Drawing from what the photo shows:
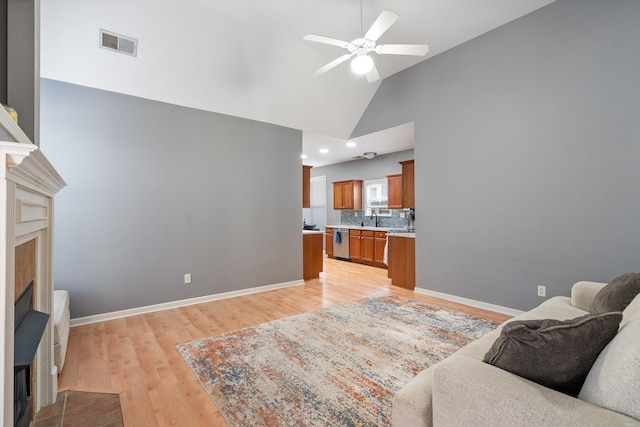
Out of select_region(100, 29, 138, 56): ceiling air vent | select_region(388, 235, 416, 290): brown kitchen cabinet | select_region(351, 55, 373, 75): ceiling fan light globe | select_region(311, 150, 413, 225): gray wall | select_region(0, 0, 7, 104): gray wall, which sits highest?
select_region(100, 29, 138, 56): ceiling air vent

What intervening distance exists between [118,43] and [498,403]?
4.19 m

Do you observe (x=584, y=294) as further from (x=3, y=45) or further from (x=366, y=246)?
(x=366, y=246)

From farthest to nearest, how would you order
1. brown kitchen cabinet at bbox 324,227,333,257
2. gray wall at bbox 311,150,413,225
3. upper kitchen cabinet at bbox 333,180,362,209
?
brown kitchen cabinet at bbox 324,227,333,257 < upper kitchen cabinet at bbox 333,180,362,209 < gray wall at bbox 311,150,413,225

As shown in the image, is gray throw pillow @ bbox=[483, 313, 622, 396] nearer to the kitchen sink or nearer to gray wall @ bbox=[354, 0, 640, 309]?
gray wall @ bbox=[354, 0, 640, 309]

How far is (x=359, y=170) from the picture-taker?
7938 millimetres

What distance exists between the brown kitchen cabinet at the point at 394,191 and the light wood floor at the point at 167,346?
237 centimetres

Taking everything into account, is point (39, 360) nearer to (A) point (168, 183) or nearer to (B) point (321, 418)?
(B) point (321, 418)

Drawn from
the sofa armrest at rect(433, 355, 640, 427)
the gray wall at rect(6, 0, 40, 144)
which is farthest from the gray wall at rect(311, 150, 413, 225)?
the gray wall at rect(6, 0, 40, 144)

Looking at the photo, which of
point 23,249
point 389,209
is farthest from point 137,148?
point 389,209

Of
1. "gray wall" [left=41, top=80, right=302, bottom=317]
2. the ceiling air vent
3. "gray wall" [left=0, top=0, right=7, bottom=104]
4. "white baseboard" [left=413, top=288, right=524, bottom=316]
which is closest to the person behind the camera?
"gray wall" [left=0, top=0, right=7, bottom=104]

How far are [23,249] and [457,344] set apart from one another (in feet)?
10.5

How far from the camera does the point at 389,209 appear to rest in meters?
7.18

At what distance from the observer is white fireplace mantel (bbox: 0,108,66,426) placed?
3.17 ft

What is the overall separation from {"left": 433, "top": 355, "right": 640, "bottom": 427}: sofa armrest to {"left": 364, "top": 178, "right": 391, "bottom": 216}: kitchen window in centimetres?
614
